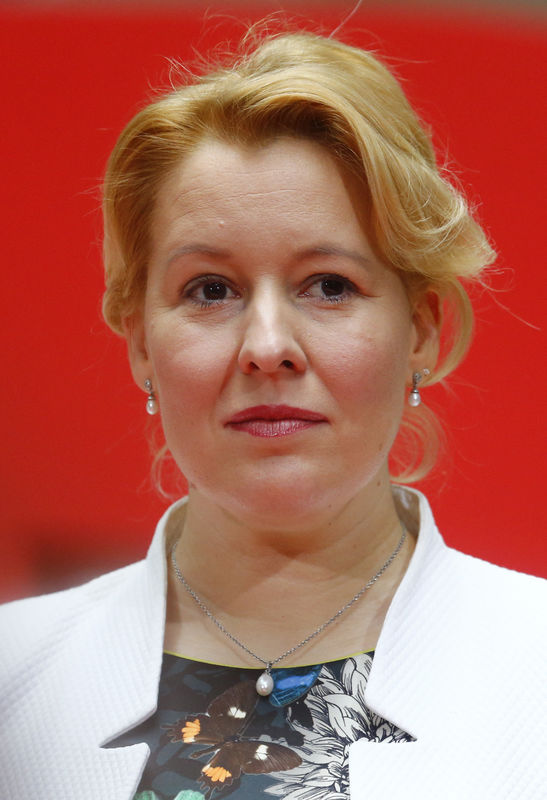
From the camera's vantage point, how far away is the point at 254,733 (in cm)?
120

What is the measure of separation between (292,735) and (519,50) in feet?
3.14

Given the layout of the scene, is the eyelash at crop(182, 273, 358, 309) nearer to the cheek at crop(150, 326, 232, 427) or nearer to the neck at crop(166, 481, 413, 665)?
the cheek at crop(150, 326, 232, 427)

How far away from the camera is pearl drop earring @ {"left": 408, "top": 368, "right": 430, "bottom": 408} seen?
1.36m

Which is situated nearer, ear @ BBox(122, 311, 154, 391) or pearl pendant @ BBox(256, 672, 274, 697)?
pearl pendant @ BBox(256, 672, 274, 697)

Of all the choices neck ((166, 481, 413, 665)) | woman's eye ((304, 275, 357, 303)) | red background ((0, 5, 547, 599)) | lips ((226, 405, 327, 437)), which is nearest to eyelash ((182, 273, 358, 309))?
woman's eye ((304, 275, 357, 303))

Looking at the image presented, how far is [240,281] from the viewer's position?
1.23 meters

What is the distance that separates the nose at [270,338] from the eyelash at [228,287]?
0.14 ft

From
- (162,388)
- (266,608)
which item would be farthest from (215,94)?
(266,608)

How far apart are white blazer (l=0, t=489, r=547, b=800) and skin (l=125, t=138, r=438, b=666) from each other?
0.20 ft

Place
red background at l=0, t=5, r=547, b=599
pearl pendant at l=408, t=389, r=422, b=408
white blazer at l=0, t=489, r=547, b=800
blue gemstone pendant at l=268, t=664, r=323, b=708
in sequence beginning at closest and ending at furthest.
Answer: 1. white blazer at l=0, t=489, r=547, b=800
2. blue gemstone pendant at l=268, t=664, r=323, b=708
3. pearl pendant at l=408, t=389, r=422, b=408
4. red background at l=0, t=5, r=547, b=599

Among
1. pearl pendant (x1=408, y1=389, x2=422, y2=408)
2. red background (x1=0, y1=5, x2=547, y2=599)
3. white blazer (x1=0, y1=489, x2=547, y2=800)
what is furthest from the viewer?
red background (x1=0, y1=5, x2=547, y2=599)

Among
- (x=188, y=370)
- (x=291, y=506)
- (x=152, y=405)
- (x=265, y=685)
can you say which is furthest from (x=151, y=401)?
(x=265, y=685)

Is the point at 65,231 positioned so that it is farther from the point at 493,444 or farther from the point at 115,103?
the point at 493,444

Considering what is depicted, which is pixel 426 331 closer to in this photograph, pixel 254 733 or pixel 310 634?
pixel 310 634
